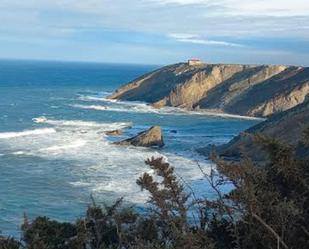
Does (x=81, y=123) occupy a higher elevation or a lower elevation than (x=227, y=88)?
lower

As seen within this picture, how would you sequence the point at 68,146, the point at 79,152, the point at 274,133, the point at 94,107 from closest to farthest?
the point at 79,152
the point at 274,133
the point at 68,146
the point at 94,107

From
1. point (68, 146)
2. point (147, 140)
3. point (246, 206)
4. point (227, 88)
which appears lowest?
point (68, 146)

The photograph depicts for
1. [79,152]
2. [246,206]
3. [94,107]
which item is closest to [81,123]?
[94,107]

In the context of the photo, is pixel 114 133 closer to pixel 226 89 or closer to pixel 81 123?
pixel 81 123

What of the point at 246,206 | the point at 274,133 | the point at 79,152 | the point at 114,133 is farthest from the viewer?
the point at 114,133

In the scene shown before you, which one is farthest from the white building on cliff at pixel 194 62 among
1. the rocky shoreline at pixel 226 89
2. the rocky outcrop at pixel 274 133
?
the rocky outcrop at pixel 274 133

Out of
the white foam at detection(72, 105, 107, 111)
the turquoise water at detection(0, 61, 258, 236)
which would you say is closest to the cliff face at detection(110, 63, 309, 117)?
the turquoise water at detection(0, 61, 258, 236)

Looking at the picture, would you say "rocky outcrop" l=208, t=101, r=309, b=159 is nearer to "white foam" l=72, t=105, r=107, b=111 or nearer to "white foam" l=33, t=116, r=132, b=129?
"white foam" l=33, t=116, r=132, b=129
